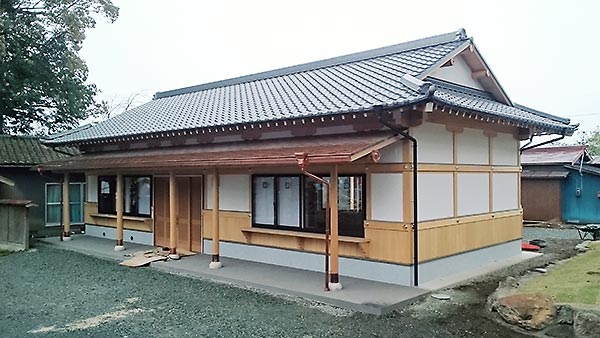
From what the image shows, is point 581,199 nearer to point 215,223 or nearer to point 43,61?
point 215,223

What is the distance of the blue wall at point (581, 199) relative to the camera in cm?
1483

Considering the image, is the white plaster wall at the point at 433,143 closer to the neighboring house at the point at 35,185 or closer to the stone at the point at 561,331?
the stone at the point at 561,331

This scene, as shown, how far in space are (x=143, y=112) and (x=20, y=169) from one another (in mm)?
3488

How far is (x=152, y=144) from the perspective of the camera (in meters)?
10.6

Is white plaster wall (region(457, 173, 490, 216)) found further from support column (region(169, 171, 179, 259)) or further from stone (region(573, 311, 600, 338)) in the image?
support column (region(169, 171, 179, 259))

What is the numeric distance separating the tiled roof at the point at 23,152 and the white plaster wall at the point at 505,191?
11.5 meters

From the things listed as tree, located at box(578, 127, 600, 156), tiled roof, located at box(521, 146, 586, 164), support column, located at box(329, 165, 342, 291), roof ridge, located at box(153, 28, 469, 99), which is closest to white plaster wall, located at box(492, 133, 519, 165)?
roof ridge, located at box(153, 28, 469, 99)

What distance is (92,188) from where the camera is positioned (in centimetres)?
1220

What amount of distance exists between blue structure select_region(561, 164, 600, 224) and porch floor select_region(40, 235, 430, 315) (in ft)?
37.7

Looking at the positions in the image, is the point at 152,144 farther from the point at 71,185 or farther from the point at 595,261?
the point at 595,261

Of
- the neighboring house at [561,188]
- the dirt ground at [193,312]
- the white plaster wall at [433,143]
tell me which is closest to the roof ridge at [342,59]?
the white plaster wall at [433,143]

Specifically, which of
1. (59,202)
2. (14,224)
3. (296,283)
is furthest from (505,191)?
(59,202)

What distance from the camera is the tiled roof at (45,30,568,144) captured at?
703 cm

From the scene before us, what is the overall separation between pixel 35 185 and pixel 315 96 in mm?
8775
